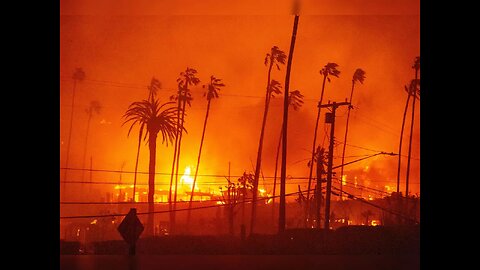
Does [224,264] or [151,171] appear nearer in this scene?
[224,264]

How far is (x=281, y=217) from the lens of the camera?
3139 centimetres

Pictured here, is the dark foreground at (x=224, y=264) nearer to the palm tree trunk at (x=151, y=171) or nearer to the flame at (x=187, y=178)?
the palm tree trunk at (x=151, y=171)

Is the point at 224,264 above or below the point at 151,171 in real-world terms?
below

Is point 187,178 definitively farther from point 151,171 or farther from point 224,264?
point 224,264

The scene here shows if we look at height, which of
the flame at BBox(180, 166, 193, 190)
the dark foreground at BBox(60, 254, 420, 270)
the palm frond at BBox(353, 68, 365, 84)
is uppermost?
the palm frond at BBox(353, 68, 365, 84)

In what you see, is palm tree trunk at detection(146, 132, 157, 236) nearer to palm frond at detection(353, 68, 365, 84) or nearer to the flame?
the flame

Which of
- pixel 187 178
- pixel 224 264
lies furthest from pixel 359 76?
pixel 224 264

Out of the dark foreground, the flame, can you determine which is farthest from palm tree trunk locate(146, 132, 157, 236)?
the dark foreground

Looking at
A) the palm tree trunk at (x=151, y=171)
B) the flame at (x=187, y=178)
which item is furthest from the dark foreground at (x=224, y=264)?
the flame at (x=187, y=178)

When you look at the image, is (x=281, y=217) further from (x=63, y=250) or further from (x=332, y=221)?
(x=332, y=221)

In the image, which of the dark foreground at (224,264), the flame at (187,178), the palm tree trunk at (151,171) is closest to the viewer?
the dark foreground at (224,264)

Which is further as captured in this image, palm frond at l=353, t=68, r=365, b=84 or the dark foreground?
palm frond at l=353, t=68, r=365, b=84
